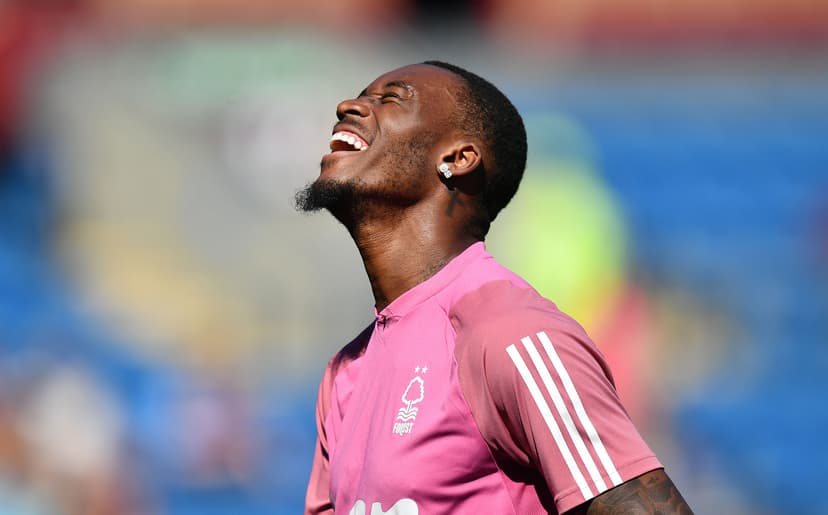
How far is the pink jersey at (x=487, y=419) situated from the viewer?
206 centimetres

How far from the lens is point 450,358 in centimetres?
232

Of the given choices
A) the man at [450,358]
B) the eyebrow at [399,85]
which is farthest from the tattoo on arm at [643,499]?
the eyebrow at [399,85]

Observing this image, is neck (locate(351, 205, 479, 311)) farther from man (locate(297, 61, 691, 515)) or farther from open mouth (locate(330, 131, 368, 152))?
open mouth (locate(330, 131, 368, 152))

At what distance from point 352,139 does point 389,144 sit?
11 centimetres

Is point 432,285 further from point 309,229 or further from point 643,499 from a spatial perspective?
point 309,229

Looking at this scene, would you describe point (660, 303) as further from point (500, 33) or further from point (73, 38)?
point (73, 38)

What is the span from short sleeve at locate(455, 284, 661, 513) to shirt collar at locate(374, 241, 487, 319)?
1.19ft

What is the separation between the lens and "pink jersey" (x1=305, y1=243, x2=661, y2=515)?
206cm

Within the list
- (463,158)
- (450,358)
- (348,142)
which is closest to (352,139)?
(348,142)

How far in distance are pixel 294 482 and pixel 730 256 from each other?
3.16 metres

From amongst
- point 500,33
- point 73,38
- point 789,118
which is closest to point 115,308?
point 73,38

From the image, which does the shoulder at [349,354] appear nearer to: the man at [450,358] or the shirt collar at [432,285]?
the man at [450,358]

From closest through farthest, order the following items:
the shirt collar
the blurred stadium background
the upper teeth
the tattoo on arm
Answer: the tattoo on arm, the shirt collar, the upper teeth, the blurred stadium background

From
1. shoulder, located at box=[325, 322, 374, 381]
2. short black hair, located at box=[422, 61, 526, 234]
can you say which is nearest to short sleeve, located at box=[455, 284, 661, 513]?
shoulder, located at box=[325, 322, 374, 381]
